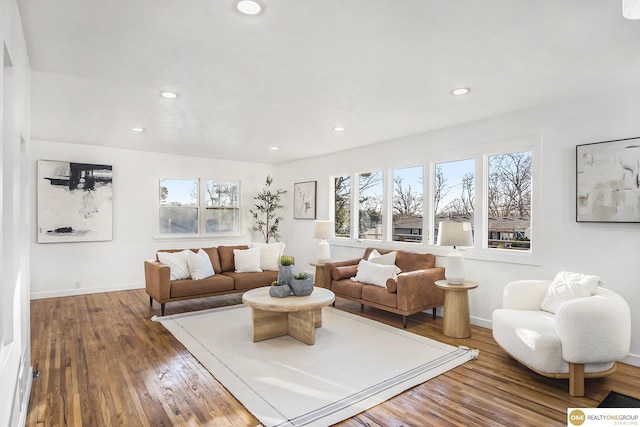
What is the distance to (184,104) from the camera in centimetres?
383

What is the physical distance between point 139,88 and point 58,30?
1024mm

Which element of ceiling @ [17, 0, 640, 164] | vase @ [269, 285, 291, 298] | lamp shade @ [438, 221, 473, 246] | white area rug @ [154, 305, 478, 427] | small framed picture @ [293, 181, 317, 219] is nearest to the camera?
ceiling @ [17, 0, 640, 164]

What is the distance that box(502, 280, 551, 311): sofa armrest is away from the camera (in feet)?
11.1

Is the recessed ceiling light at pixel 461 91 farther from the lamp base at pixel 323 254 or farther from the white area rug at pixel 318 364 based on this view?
the lamp base at pixel 323 254

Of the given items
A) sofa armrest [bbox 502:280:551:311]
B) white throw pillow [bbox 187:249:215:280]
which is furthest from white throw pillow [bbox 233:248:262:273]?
sofa armrest [bbox 502:280:551:311]

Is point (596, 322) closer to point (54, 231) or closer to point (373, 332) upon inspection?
point (373, 332)

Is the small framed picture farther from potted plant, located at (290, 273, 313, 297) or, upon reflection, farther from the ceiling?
potted plant, located at (290, 273, 313, 297)

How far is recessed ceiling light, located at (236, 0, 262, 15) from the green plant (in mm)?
5699

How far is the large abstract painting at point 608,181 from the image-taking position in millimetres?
3217

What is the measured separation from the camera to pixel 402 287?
418 cm

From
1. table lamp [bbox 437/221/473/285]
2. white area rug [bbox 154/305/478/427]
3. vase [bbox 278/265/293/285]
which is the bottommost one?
white area rug [bbox 154/305/478/427]

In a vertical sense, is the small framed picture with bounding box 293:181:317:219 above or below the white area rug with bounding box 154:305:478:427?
above

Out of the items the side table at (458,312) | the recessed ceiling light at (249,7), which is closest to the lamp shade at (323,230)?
the side table at (458,312)

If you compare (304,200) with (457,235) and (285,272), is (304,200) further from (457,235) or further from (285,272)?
(457,235)
